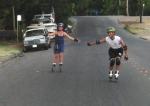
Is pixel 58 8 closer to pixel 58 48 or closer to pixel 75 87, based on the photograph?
pixel 58 48

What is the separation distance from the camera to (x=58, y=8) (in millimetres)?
52312

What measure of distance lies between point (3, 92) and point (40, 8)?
39.4m

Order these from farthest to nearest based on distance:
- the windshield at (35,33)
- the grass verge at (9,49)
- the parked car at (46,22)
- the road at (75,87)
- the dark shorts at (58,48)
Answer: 1. the parked car at (46,22)
2. the windshield at (35,33)
3. the grass verge at (9,49)
4. the dark shorts at (58,48)
5. the road at (75,87)

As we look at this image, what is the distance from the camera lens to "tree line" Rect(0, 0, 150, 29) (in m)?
39.7

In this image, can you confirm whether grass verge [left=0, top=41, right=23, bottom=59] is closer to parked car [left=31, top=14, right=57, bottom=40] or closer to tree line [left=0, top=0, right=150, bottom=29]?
tree line [left=0, top=0, right=150, bottom=29]

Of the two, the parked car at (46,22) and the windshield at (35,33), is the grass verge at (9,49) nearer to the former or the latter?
the windshield at (35,33)

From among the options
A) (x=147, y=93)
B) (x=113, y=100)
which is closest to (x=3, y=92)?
(x=113, y=100)

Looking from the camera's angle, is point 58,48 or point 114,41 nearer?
point 114,41

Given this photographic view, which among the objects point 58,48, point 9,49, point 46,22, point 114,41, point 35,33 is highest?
point 114,41

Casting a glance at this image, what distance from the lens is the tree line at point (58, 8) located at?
39719mm

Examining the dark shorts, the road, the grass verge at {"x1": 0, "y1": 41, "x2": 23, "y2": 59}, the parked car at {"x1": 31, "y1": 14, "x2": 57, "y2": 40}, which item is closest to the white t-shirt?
the road

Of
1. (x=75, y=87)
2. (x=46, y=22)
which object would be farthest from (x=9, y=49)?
(x=75, y=87)

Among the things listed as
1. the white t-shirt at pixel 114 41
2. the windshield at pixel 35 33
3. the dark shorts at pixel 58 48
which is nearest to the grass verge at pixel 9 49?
the windshield at pixel 35 33

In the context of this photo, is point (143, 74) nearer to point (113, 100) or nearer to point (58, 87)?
point (58, 87)
